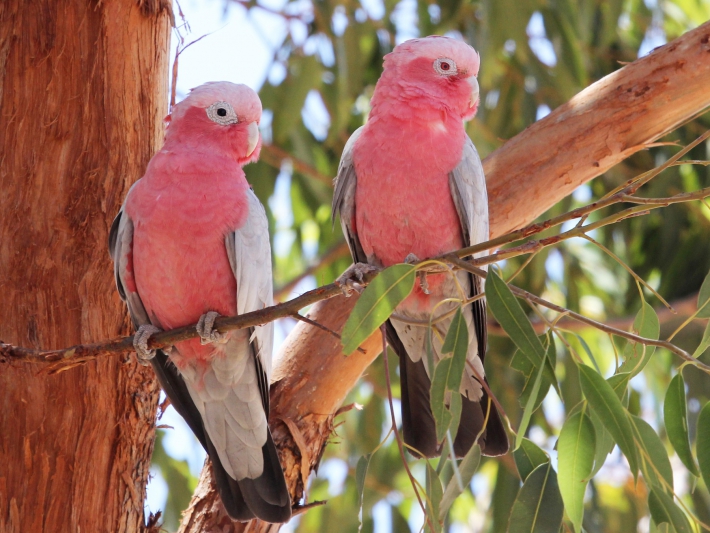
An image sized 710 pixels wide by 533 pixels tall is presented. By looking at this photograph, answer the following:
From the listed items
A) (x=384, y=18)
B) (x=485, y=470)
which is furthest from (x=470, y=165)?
(x=485, y=470)

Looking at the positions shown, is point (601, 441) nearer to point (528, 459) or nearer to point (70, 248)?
point (528, 459)

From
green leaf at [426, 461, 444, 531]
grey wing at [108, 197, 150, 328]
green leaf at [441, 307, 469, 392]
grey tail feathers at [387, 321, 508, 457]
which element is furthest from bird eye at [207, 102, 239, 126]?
green leaf at [426, 461, 444, 531]

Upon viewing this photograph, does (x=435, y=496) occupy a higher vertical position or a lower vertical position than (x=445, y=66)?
lower

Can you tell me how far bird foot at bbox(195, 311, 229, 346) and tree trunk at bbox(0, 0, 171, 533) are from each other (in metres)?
0.30

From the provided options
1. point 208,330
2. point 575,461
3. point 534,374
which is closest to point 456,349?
point 534,374

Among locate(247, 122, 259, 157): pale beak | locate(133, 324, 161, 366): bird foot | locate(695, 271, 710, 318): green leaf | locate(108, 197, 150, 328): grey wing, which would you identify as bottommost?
locate(695, 271, 710, 318): green leaf

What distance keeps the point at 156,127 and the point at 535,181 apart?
128 cm

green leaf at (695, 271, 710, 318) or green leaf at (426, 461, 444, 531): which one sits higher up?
green leaf at (695, 271, 710, 318)

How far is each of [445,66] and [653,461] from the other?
1468mm

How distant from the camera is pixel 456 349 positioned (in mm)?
1628

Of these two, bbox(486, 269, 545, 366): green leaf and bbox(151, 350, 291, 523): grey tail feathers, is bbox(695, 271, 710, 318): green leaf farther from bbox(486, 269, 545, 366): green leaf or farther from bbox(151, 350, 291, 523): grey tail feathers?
bbox(151, 350, 291, 523): grey tail feathers

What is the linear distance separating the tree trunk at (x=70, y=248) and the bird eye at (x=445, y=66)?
2.96 feet

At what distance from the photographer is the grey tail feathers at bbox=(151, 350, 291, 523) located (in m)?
2.27

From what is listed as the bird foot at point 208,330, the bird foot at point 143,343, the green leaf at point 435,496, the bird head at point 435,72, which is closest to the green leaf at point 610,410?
the green leaf at point 435,496
